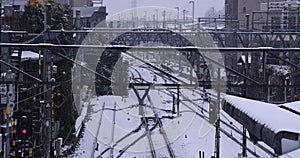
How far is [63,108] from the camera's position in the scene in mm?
8969

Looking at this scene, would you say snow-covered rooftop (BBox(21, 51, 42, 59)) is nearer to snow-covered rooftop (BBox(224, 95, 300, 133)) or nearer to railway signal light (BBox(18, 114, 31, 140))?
railway signal light (BBox(18, 114, 31, 140))

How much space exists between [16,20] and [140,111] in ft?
18.8

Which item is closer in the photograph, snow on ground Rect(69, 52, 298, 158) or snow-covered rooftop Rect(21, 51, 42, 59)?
snow-covered rooftop Rect(21, 51, 42, 59)

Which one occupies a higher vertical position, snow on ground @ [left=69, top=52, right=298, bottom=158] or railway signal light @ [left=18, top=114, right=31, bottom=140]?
railway signal light @ [left=18, top=114, right=31, bottom=140]

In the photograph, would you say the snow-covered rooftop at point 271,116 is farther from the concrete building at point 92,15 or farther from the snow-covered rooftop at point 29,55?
the concrete building at point 92,15

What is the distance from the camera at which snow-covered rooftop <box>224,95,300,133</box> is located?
11.2ft

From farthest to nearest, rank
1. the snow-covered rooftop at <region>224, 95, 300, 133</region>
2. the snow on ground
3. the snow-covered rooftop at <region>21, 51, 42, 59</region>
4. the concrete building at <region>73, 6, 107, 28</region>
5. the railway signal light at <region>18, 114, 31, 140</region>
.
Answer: the concrete building at <region>73, 6, 107, 28</region> < the snow on ground < the snow-covered rooftop at <region>21, 51, 42, 59</region> < the railway signal light at <region>18, 114, 31, 140</region> < the snow-covered rooftop at <region>224, 95, 300, 133</region>

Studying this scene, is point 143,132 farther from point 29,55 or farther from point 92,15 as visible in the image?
point 92,15

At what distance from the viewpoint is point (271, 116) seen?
387 cm

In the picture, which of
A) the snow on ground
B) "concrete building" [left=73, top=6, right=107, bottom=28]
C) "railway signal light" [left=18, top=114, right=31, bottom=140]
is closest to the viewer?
"railway signal light" [left=18, top=114, right=31, bottom=140]

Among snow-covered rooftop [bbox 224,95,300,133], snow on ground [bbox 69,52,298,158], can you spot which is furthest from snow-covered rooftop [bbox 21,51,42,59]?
snow-covered rooftop [bbox 224,95,300,133]

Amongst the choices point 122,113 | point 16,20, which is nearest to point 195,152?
point 16,20

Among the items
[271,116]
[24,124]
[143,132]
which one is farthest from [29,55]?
[271,116]

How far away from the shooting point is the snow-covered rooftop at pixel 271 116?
11.2 ft
